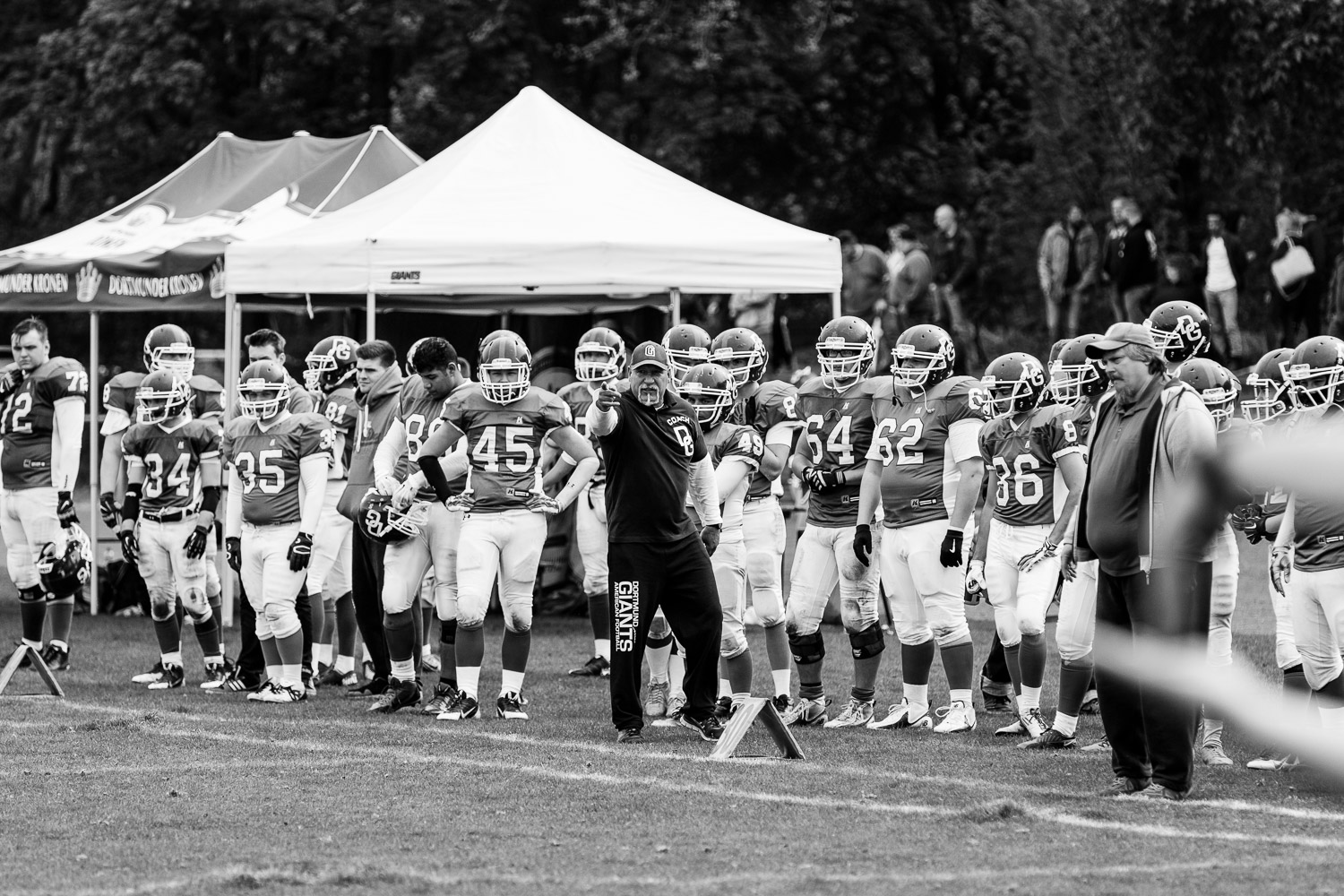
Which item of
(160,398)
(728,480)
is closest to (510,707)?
(728,480)

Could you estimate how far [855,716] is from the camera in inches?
389

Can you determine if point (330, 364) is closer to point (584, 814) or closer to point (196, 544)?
point (196, 544)

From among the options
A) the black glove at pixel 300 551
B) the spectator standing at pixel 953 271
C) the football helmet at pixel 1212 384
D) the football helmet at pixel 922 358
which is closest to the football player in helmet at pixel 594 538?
the black glove at pixel 300 551

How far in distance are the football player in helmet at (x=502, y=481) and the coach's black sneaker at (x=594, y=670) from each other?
203cm

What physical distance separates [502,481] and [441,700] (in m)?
1.32

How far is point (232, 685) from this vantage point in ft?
36.8

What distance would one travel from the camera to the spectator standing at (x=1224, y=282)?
18922 millimetres

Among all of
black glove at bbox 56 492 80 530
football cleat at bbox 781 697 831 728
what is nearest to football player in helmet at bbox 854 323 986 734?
football cleat at bbox 781 697 831 728

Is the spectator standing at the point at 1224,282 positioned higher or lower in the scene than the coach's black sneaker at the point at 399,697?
higher

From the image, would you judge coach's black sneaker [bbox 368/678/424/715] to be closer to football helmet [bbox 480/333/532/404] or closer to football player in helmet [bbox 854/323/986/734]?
football helmet [bbox 480/333/532/404]

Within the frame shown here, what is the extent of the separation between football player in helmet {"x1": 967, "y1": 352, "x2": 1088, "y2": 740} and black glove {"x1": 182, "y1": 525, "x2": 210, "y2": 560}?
15.3 ft

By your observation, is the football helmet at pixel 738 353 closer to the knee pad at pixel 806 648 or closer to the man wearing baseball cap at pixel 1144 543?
the knee pad at pixel 806 648

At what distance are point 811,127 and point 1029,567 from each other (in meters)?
19.2

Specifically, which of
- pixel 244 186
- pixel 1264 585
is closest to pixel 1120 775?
pixel 1264 585
